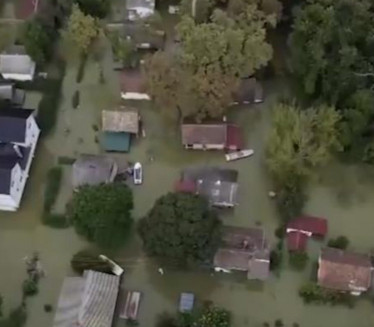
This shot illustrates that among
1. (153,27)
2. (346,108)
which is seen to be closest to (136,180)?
(153,27)

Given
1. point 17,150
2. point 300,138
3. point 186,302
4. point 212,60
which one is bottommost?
point 186,302

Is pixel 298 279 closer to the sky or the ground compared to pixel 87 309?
closer to the sky

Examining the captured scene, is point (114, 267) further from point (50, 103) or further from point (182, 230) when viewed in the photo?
point (50, 103)

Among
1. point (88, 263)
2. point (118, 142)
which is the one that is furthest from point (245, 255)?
point (118, 142)

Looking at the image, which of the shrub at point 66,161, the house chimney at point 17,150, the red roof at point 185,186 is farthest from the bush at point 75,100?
the red roof at point 185,186

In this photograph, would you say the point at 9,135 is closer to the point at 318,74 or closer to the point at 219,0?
the point at 219,0

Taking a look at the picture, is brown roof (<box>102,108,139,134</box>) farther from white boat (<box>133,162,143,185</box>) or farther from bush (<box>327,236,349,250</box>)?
bush (<box>327,236,349,250</box>)
